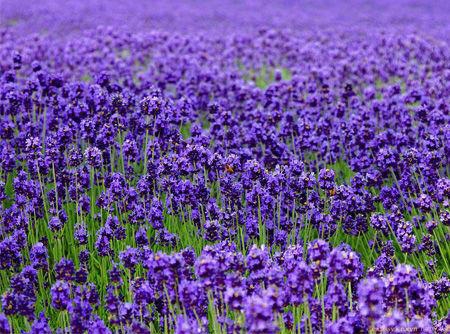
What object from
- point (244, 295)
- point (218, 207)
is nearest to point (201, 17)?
point (218, 207)

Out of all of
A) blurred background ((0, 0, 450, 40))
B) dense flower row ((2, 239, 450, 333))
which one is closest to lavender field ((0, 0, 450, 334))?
dense flower row ((2, 239, 450, 333))

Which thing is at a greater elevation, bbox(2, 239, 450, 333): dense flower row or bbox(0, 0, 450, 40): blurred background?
bbox(0, 0, 450, 40): blurred background

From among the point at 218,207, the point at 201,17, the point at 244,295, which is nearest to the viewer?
the point at 244,295

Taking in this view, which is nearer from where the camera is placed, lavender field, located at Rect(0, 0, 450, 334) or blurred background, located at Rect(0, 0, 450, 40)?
lavender field, located at Rect(0, 0, 450, 334)

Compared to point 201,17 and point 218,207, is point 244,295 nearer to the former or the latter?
point 218,207

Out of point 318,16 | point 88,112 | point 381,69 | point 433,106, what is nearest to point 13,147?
point 88,112

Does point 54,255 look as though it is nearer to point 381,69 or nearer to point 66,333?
point 66,333

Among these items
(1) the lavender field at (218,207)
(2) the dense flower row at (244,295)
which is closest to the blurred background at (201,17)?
(1) the lavender field at (218,207)

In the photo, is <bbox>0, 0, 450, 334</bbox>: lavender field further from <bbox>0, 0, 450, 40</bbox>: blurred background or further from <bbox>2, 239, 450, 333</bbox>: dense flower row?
<bbox>0, 0, 450, 40</bbox>: blurred background
